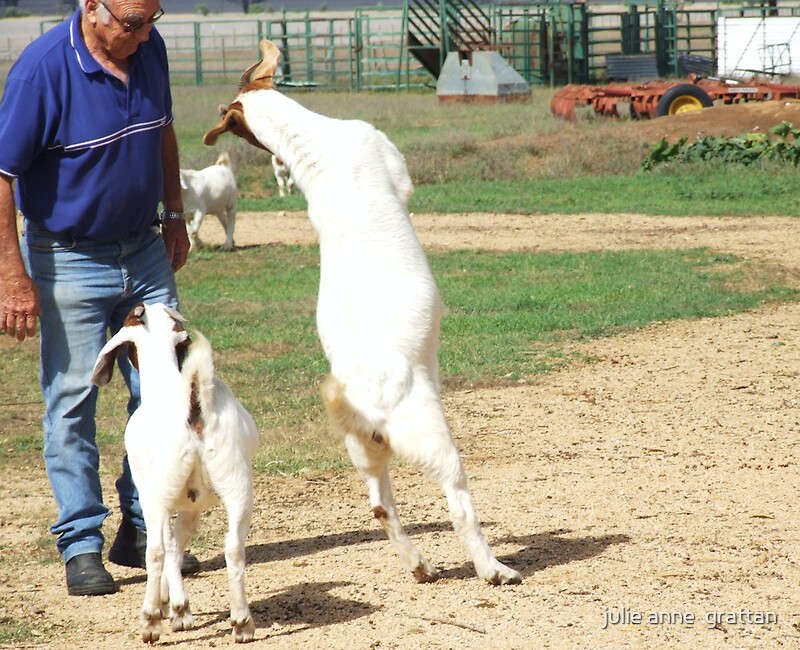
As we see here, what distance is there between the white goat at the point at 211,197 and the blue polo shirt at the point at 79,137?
9629 mm

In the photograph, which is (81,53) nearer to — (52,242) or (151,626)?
(52,242)

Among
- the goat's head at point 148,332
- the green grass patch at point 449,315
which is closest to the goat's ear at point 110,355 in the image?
the goat's head at point 148,332

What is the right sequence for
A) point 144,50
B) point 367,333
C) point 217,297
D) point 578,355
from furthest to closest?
1. point 217,297
2. point 578,355
3. point 144,50
4. point 367,333

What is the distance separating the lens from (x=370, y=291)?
4496 millimetres

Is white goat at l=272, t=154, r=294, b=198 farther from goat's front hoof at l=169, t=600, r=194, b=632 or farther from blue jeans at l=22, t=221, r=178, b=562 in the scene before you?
goat's front hoof at l=169, t=600, r=194, b=632

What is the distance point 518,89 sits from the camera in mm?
33594

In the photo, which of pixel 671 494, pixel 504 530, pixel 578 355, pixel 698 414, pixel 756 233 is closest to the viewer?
pixel 504 530

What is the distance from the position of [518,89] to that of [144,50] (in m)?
29.3

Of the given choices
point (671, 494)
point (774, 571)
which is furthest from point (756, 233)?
point (774, 571)

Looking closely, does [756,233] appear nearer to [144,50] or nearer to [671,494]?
[671,494]

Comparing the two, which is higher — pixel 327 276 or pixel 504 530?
pixel 327 276

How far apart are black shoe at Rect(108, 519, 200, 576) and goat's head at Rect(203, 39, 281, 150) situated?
5.55 feet

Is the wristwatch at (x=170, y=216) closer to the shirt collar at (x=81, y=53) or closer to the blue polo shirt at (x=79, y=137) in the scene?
the blue polo shirt at (x=79, y=137)

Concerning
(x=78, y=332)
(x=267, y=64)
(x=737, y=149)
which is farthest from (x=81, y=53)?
(x=737, y=149)
